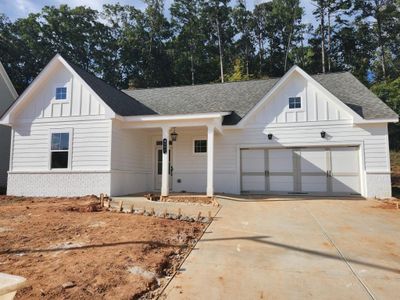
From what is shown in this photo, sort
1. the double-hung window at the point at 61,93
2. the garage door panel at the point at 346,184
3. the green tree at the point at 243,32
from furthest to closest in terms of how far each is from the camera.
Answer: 1. the green tree at the point at 243,32
2. the double-hung window at the point at 61,93
3. the garage door panel at the point at 346,184

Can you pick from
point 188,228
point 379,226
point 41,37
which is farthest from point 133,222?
point 41,37

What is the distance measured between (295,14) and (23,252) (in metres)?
39.6

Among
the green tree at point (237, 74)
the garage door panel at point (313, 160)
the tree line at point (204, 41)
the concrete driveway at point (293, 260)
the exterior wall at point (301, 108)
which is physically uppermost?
the tree line at point (204, 41)

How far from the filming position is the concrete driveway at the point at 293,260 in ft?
11.2

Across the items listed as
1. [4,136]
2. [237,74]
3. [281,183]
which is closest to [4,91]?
[4,136]

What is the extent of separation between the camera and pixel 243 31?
1495 inches

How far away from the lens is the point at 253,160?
13.3m

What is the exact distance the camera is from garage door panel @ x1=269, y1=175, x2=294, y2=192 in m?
12.9

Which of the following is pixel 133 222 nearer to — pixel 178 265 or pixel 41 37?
pixel 178 265

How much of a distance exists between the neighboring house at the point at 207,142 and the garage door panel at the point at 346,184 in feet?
0.13

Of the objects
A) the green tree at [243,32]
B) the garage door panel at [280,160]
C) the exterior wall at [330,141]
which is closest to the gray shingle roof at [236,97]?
the exterior wall at [330,141]

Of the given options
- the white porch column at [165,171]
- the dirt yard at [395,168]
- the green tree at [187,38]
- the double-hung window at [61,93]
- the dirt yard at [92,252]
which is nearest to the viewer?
the dirt yard at [92,252]

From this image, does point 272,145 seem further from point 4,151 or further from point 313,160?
point 4,151

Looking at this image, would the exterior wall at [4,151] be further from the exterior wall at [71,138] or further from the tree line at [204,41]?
the tree line at [204,41]
